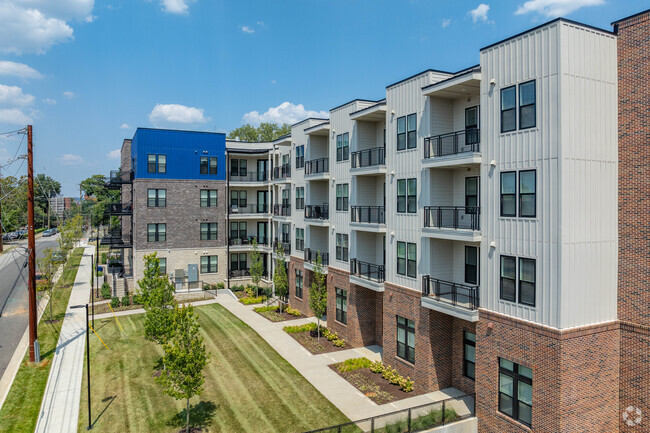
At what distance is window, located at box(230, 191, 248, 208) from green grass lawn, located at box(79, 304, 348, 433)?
692 inches

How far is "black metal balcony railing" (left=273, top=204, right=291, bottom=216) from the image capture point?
35.0 meters

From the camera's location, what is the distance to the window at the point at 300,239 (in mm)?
32188

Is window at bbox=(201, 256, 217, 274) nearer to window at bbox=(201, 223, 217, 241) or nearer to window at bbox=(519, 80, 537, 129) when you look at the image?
window at bbox=(201, 223, 217, 241)

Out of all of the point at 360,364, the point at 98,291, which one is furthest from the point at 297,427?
the point at 98,291

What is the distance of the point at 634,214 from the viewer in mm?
14164

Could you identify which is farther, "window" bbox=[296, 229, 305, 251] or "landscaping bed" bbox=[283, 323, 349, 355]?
"window" bbox=[296, 229, 305, 251]

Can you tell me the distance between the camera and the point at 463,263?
18406 millimetres

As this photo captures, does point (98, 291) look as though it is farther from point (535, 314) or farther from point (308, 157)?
point (535, 314)

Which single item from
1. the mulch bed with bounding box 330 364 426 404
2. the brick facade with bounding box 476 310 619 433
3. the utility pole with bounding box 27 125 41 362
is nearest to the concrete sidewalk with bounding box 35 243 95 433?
the utility pole with bounding box 27 125 41 362

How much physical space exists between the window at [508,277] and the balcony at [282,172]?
22163 mm

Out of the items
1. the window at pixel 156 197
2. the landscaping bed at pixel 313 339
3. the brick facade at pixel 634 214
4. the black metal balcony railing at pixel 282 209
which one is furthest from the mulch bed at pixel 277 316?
the brick facade at pixel 634 214

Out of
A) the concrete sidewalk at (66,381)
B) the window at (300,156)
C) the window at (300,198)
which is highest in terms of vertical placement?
the window at (300,156)

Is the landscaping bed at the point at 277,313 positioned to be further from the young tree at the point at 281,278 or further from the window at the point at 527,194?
the window at the point at 527,194

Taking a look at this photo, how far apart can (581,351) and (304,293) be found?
2071 centimetres
